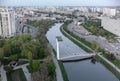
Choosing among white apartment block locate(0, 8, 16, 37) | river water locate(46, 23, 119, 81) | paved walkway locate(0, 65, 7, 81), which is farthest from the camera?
white apartment block locate(0, 8, 16, 37)

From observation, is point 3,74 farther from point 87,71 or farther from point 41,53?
point 87,71

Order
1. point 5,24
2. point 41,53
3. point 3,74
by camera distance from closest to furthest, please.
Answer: point 3,74
point 41,53
point 5,24

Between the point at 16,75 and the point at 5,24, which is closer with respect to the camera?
the point at 16,75

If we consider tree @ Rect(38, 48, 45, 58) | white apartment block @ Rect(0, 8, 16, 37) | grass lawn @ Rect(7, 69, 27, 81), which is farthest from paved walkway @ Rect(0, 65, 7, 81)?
white apartment block @ Rect(0, 8, 16, 37)

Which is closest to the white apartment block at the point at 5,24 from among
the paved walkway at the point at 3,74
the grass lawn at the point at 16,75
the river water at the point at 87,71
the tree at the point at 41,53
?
the tree at the point at 41,53

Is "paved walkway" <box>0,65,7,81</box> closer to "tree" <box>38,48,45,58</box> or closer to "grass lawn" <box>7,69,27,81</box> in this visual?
"grass lawn" <box>7,69,27,81</box>

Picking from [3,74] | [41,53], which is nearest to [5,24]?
[41,53]

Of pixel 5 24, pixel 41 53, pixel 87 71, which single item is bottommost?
pixel 87 71

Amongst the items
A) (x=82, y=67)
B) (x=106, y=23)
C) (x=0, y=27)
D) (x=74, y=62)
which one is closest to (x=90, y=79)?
(x=82, y=67)

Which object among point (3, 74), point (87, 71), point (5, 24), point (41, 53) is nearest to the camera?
point (3, 74)
